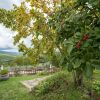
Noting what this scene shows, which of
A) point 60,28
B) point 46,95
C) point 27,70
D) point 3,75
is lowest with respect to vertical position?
point 46,95

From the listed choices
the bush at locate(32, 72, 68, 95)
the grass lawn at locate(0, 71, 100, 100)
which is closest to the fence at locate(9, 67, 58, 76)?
the grass lawn at locate(0, 71, 100, 100)

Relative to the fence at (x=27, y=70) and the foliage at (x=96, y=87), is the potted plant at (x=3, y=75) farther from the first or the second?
the foliage at (x=96, y=87)

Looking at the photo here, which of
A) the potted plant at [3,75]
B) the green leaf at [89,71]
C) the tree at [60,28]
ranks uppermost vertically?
the tree at [60,28]

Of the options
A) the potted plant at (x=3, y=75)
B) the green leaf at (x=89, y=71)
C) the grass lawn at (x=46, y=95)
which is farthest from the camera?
the potted plant at (x=3, y=75)

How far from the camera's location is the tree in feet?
7.00

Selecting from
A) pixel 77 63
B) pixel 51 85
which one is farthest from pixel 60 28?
pixel 51 85

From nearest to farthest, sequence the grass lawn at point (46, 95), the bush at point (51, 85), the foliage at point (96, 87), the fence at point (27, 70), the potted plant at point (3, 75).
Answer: the grass lawn at point (46, 95), the foliage at point (96, 87), the bush at point (51, 85), the potted plant at point (3, 75), the fence at point (27, 70)

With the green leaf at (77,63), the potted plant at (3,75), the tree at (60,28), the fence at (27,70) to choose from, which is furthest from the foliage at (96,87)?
the fence at (27,70)

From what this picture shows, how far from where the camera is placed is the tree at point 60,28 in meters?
2.13

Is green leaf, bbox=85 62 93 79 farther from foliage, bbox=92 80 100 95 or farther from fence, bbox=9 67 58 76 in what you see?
fence, bbox=9 67 58 76

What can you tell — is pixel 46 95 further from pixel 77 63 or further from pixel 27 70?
pixel 27 70

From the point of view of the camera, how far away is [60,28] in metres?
2.98

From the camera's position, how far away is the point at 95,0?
242 centimetres

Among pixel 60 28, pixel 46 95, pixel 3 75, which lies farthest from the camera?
pixel 3 75
